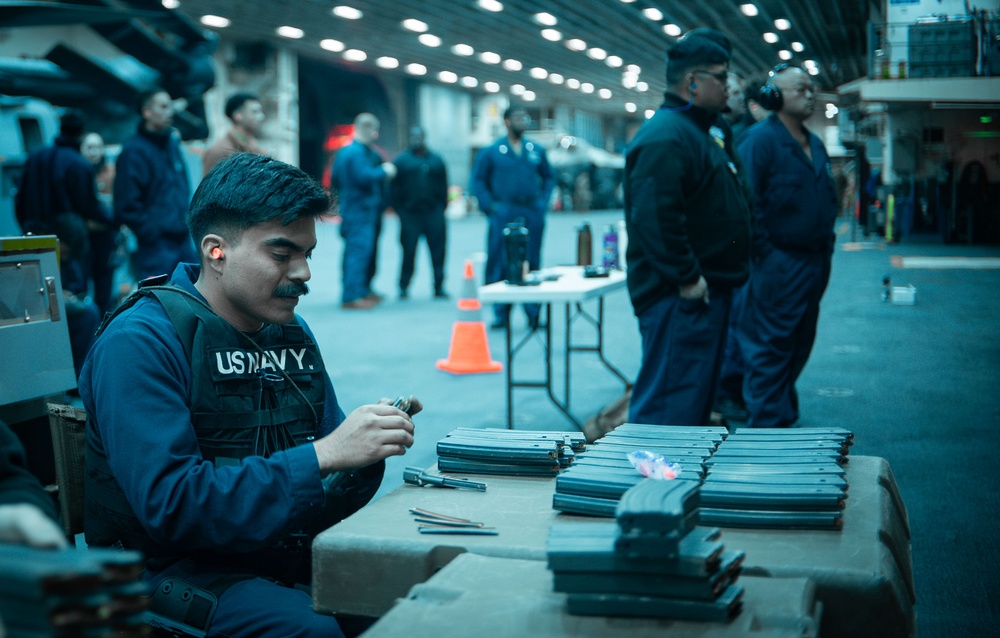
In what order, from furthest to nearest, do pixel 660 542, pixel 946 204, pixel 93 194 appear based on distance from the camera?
pixel 93 194 < pixel 946 204 < pixel 660 542

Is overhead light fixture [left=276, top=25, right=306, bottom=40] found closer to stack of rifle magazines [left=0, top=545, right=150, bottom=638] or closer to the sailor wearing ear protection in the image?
the sailor wearing ear protection

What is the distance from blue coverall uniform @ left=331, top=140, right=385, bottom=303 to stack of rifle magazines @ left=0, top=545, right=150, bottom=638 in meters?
10.3

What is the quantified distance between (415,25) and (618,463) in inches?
929

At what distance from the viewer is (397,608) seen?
148cm

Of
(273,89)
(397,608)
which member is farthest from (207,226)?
(273,89)

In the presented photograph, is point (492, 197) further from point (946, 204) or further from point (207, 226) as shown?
point (207, 226)

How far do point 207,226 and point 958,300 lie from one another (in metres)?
5.50

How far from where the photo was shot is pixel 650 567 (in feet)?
4.61

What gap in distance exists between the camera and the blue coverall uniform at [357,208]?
11.2 meters

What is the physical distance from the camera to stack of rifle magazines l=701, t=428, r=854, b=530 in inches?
69.1

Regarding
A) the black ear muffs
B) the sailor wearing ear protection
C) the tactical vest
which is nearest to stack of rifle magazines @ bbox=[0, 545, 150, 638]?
the tactical vest

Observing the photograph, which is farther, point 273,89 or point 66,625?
point 273,89

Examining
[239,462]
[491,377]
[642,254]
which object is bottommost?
[491,377]

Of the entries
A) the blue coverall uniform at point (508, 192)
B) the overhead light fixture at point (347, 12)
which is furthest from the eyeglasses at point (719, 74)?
the overhead light fixture at point (347, 12)
